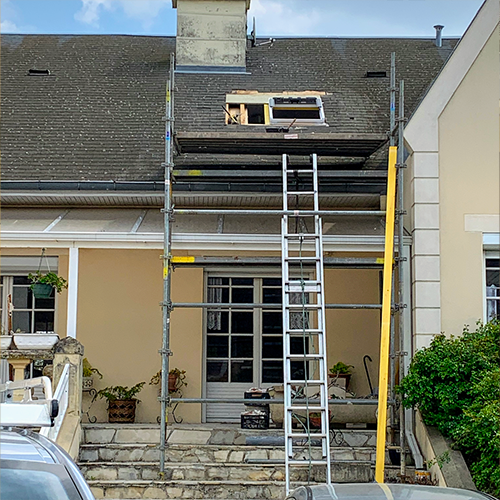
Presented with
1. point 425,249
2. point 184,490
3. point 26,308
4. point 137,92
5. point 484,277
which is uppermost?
point 137,92

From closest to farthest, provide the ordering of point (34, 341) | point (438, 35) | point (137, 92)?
1. point (34, 341)
2. point (137, 92)
3. point (438, 35)

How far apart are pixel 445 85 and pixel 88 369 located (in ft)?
19.5

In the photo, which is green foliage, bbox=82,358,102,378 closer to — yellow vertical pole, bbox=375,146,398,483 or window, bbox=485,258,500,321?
yellow vertical pole, bbox=375,146,398,483

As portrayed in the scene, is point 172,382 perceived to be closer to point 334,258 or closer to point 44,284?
point 44,284

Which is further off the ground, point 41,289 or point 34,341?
point 41,289

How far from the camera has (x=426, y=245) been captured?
9.79m

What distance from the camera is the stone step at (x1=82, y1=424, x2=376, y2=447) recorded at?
9.52 metres

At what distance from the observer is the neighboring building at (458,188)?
9742 millimetres

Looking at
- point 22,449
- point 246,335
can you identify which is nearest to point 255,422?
point 246,335

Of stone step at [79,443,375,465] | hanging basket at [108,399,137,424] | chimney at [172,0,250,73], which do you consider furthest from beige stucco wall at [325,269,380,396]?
chimney at [172,0,250,73]

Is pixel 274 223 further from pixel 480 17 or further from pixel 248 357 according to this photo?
pixel 480 17

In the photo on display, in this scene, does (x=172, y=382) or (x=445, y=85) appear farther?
(x=172, y=382)

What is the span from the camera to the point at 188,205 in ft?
36.8

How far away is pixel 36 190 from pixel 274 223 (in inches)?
127
